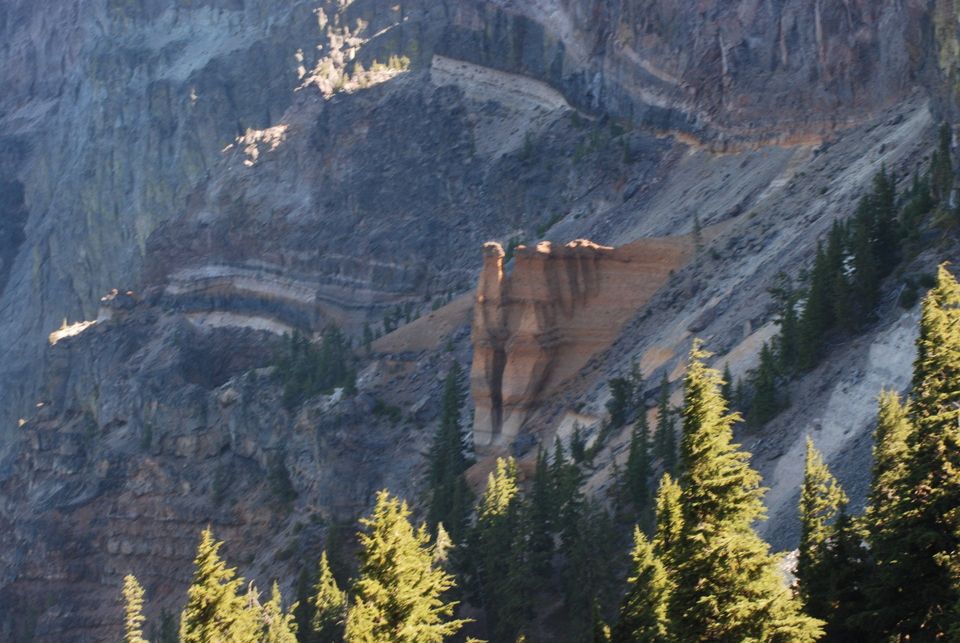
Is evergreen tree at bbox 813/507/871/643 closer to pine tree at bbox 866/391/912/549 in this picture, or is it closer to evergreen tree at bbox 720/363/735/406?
pine tree at bbox 866/391/912/549

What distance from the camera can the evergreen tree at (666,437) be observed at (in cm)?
5141

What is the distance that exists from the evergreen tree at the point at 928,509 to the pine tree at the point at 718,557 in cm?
187

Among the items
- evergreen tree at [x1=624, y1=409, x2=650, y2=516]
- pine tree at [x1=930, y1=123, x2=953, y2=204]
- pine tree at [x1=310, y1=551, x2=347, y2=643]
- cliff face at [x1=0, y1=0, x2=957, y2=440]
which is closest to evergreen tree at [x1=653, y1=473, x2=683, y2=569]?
pine tree at [x1=310, y1=551, x2=347, y2=643]

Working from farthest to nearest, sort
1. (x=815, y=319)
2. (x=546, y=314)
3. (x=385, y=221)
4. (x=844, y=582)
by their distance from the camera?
(x=385, y=221) < (x=546, y=314) < (x=815, y=319) < (x=844, y=582)

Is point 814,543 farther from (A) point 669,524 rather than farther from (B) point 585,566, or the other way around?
(B) point 585,566

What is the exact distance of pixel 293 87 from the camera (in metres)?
127

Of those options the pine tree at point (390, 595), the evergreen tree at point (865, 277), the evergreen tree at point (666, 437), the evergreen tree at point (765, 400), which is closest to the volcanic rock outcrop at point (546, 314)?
the evergreen tree at point (666, 437)

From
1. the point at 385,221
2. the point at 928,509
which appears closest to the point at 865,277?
the point at 928,509

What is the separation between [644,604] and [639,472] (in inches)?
749

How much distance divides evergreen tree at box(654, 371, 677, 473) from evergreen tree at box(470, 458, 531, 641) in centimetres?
459

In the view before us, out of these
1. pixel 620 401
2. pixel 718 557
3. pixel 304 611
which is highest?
pixel 620 401

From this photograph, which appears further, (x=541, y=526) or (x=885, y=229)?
(x=885, y=229)

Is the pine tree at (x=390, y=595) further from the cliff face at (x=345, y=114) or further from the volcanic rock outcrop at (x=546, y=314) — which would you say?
the volcanic rock outcrop at (x=546, y=314)

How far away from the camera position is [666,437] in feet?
173
